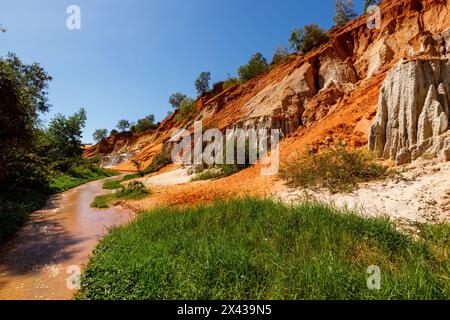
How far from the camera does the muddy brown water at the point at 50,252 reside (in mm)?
3775

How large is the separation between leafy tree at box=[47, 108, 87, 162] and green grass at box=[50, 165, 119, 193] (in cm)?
283

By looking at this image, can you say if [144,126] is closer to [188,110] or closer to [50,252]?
[188,110]

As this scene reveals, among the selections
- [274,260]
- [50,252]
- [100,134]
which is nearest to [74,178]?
[50,252]

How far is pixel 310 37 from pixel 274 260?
79.0ft

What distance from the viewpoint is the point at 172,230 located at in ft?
16.3

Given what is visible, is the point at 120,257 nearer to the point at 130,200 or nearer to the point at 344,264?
the point at 344,264

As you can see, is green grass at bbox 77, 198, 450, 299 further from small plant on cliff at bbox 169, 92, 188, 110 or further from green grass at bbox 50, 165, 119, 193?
small plant on cliff at bbox 169, 92, 188, 110

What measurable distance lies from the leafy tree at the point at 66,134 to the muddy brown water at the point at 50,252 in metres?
22.3

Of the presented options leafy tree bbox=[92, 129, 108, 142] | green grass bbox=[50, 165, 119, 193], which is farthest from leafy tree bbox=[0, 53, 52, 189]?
leafy tree bbox=[92, 129, 108, 142]

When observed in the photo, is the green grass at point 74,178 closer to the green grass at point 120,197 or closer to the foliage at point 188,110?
the green grass at point 120,197

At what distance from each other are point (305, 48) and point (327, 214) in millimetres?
22421

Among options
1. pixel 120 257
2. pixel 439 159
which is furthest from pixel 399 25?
pixel 120 257

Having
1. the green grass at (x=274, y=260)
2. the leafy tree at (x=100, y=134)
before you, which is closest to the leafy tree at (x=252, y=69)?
the green grass at (x=274, y=260)

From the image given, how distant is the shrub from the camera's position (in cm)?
751
